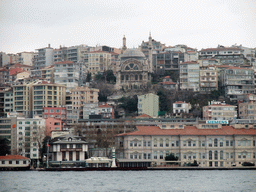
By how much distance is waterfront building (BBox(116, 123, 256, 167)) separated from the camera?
10238 cm

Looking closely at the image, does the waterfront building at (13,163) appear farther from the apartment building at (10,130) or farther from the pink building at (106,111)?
the pink building at (106,111)

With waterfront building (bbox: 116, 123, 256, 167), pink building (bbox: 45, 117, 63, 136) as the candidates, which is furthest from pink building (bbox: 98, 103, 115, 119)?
waterfront building (bbox: 116, 123, 256, 167)

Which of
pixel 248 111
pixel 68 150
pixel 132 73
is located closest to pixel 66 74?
pixel 132 73

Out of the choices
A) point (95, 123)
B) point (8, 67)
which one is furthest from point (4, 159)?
point (8, 67)

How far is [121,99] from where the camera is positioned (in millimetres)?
142250

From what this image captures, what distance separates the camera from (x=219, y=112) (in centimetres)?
13112

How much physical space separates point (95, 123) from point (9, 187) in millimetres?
53619

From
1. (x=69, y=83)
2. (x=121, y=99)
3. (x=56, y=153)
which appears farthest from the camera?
(x=69, y=83)

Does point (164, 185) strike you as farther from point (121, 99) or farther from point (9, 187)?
point (121, 99)

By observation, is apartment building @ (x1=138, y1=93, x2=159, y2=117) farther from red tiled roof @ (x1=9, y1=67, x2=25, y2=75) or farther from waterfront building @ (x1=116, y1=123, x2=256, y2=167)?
red tiled roof @ (x1=9, y1=67, x2=25, y2=75)

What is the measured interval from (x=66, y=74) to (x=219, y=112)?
129 ft

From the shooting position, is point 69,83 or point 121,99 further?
point 69,83

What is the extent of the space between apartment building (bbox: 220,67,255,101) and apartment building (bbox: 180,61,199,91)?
5.94 meters

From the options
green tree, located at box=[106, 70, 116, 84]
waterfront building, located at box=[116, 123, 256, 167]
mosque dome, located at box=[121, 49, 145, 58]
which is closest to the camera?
waterfront building, located at box=[116, 123, 256, 167]
